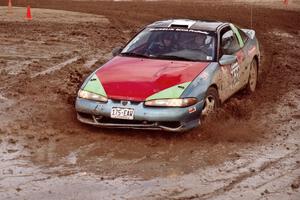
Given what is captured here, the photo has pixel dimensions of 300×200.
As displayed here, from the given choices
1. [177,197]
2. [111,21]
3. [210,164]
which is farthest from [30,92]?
[111,21]

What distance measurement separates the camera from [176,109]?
8.43m

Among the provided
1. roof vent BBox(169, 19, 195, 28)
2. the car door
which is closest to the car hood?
the car door

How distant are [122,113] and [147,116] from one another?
336 mm

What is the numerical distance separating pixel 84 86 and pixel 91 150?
4.36 ft

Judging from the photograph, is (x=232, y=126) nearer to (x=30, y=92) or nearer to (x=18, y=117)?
(x=18, y=117)

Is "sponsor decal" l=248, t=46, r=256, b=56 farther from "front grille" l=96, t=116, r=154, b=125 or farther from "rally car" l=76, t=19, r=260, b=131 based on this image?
"front grille" l=96, t=116, r=154, b=125

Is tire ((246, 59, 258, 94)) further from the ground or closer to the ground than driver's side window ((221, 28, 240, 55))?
closer to the ground

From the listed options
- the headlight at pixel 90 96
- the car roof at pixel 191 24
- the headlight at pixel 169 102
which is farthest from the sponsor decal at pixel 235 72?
the headlight at pixel 90 96

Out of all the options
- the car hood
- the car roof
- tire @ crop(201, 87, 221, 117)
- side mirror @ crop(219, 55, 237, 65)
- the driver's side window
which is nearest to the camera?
the car hood

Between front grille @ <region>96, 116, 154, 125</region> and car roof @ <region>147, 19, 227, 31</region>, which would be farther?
car roof @ <region>147, 19, 227, 31</region>

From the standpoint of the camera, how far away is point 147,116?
27.3 feet

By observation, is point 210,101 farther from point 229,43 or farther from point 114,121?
point 229,43

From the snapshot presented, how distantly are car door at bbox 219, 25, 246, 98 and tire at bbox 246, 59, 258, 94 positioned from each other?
23.2 inches

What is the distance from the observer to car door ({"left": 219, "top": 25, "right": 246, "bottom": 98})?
972 centimetres
